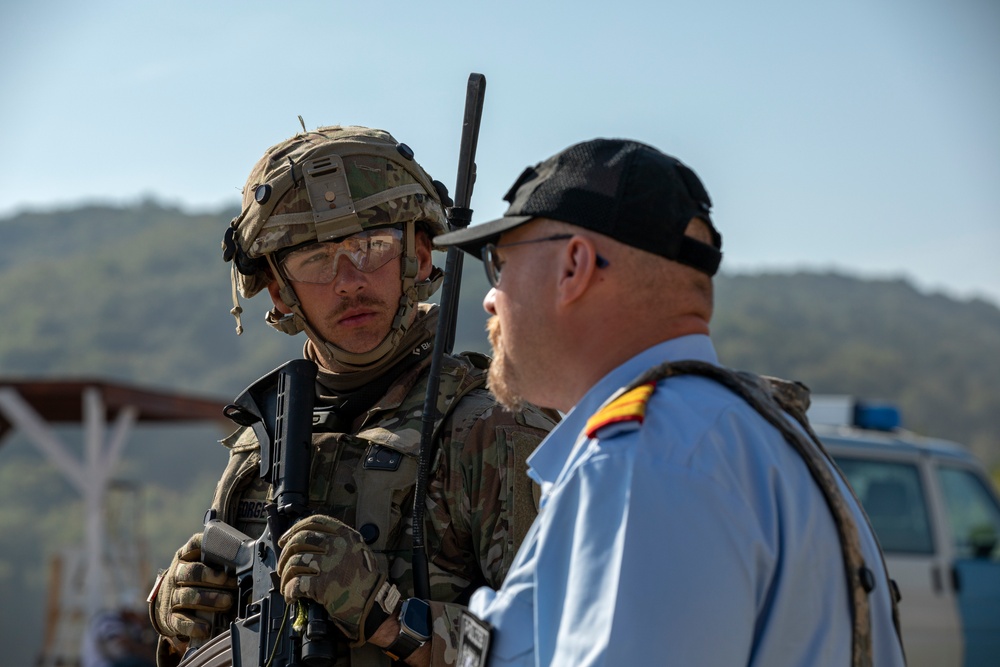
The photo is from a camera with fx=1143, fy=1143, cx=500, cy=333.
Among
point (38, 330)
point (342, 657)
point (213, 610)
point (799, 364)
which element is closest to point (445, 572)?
point (342, 657)

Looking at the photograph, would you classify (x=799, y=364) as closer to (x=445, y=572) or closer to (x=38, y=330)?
(x=38, y=330)

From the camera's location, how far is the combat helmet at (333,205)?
2.92 metres

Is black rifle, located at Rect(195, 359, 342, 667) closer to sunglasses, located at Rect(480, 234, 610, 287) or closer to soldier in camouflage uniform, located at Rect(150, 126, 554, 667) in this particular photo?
soldier in camouflage uniform, located at Rect(150, 126, 554, 667)

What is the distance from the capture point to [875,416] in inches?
323

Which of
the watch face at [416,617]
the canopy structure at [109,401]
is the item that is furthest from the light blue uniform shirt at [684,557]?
the canopy structure at [109,401]

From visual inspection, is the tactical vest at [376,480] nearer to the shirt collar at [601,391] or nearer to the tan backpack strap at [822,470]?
the shirt collar at [601,391]

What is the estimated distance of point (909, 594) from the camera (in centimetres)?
753

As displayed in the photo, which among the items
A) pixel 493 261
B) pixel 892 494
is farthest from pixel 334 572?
pixel 892 494

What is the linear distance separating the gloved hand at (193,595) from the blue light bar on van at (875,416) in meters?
6.26

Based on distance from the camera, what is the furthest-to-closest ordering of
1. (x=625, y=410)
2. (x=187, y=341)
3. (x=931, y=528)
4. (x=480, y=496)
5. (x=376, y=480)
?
(x=187, y=341) < (x=931, y=528) < (x=376, y=480) < (x=480, y=496) < (x=625, y=410)

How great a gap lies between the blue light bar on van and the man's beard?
6.70 meters

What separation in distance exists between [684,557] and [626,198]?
0.56m

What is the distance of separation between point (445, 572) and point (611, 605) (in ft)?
3.75

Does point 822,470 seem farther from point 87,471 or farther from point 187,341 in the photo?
point 187,341
